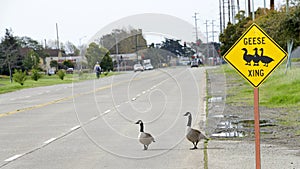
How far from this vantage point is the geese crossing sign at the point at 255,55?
27.2ft

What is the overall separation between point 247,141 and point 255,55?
382 centimetres

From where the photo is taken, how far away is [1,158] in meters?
10.6

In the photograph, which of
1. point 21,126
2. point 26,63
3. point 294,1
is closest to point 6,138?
point 21,126

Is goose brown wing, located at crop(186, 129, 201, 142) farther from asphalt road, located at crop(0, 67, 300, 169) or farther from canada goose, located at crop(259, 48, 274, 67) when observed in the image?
canada goose, located at crop(259, 48, 274, 67)

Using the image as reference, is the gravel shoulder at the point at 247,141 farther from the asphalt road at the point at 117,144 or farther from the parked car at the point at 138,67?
the parked car at the point at 138,67

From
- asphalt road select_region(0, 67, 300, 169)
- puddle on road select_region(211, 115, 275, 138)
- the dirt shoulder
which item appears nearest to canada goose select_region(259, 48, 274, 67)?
asphalt road select_region(0, 67, 300, 169)

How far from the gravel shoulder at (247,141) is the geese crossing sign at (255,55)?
1.60 m

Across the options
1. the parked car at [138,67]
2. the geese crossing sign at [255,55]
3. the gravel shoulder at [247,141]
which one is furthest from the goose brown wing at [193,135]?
the parked car at [138,67]

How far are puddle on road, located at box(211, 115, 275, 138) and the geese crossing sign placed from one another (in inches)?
171

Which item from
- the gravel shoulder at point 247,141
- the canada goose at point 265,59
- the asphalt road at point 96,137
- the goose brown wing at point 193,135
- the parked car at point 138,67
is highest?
the canada goose at point 265,59

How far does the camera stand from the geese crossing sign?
A: 8297mm

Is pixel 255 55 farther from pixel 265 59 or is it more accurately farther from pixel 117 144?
pixel 117 144

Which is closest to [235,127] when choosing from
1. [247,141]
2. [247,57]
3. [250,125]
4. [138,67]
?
[250,125]

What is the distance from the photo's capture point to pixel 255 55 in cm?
837
